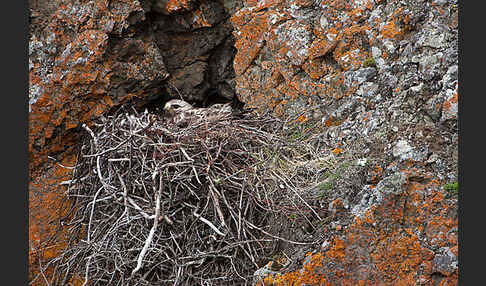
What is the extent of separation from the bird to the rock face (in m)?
0.19

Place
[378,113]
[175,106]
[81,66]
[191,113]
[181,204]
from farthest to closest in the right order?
[175,106], [191,113], [81,66], [181,204], [378,113]

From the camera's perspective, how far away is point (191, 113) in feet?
12.3

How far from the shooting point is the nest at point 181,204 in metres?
2.63

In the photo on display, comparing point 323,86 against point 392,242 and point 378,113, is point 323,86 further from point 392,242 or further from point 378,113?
point 392,242

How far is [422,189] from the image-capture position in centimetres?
225

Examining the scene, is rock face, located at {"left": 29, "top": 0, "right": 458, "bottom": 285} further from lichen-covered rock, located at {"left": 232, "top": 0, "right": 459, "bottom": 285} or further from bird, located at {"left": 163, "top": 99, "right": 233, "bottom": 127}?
bird, located at {"left": 163, "top": 99, "right": 233, "bottom": 127}

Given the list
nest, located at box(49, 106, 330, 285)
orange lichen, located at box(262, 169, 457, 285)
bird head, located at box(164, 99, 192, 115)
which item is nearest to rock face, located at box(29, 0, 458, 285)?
orange lichen, located at box(262, 169, 457, 285)

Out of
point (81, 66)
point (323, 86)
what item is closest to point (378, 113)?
point (323, 86)

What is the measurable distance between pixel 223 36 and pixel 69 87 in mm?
1505

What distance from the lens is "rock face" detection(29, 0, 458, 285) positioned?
224 cm

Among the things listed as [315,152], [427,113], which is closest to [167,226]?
[315,152]

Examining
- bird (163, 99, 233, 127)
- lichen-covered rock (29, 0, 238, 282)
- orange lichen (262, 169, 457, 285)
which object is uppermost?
lichen-covered rock (29, 0, 238, 282)

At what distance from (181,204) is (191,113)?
3.78 ft

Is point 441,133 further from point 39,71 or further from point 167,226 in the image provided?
point 39,71
